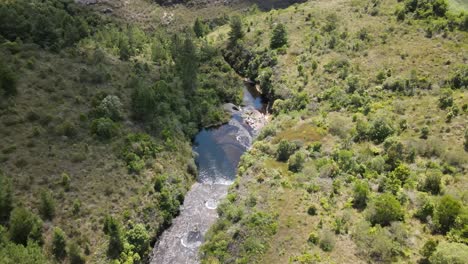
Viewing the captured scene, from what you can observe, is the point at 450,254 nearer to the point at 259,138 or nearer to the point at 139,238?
the point at 139,238

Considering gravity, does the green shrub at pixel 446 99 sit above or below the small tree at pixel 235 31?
above

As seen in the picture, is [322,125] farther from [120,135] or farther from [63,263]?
[63,263]

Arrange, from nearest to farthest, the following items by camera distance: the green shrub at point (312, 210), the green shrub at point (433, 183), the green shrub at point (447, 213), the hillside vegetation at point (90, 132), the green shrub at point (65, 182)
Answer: the green shrub at point (447, 213) < the hillside vegetation at point (90, 132) < the green shrub at point (312, 210) < the green shrub at point (433, 183) < the green shrub at point (65, 182)

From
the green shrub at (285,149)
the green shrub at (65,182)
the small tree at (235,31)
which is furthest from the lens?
the small tree at (235,31)

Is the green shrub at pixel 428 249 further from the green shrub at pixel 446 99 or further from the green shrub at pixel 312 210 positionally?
the green shrub at pixel 446 99

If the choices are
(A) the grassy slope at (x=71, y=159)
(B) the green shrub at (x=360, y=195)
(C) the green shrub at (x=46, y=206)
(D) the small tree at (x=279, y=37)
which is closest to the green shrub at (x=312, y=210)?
(B) the green shrub at (x=360, y=195)

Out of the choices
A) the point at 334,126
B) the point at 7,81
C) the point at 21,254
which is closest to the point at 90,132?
the point at 7,81

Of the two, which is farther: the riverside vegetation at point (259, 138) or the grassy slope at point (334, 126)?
the grassy slope at point (334, 126)

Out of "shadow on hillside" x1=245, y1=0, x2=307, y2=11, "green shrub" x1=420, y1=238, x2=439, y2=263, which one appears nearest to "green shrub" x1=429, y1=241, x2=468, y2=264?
"green shrub" x1=420, y1=238, x2=439, y2=263
